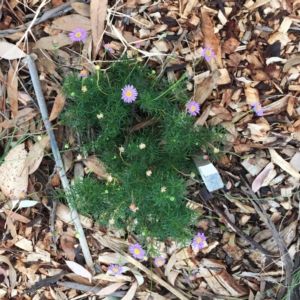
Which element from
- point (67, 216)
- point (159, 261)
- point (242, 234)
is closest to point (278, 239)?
point (242, 234)

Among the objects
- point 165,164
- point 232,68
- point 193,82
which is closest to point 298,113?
point 232,68

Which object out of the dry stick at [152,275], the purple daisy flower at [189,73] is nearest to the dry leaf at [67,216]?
the dry stick at [152,275]

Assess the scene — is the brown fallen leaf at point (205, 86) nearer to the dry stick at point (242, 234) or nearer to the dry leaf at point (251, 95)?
the dry leaf at point (251, 95)

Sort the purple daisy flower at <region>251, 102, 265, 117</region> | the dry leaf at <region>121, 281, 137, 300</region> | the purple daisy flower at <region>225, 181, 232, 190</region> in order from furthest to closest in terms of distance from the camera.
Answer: the dry leaf at <region>121, 281, 137, 300</region>
the purple daisy flower at <region>225, 181, 232, 190</region>
the purple daisy flower at <region>251, 102, 265, 117</region>

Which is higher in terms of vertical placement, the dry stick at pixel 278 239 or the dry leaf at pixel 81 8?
the dry leaf at pixel 81 8

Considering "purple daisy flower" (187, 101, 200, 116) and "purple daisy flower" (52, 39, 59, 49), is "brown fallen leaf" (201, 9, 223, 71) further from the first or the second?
"purple daisy flower" (52, 39, 59, 49)

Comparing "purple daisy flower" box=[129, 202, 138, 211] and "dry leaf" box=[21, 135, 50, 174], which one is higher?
"dry leaf" box=[21, 135, 50, 174]

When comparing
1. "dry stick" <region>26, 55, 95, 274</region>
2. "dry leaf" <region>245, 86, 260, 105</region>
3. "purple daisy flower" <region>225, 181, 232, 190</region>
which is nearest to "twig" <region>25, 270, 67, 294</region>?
"dry stick" <region>26, 55, 95, 274</region>
